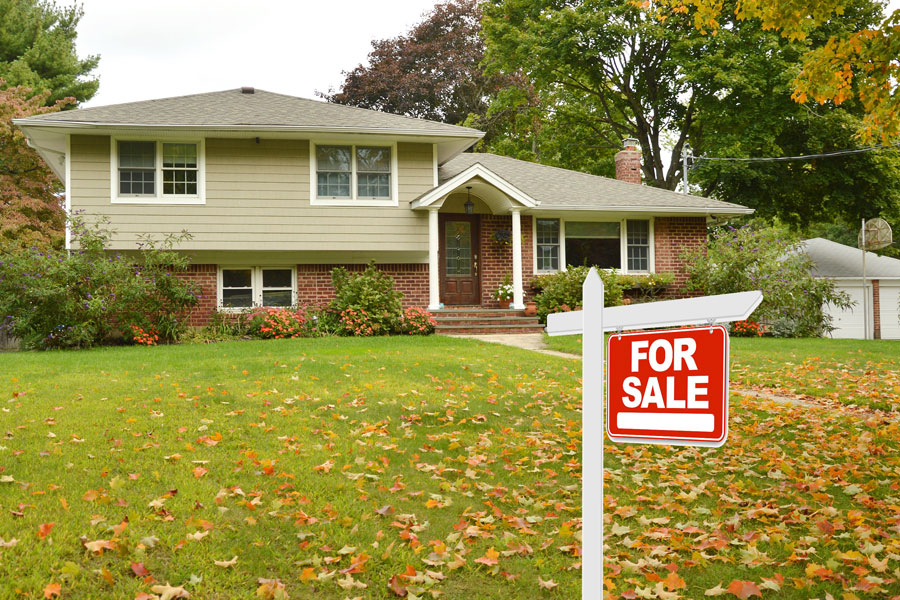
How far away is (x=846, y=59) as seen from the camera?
6.65 m

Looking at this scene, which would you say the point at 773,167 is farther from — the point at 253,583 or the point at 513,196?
the point at 253,583

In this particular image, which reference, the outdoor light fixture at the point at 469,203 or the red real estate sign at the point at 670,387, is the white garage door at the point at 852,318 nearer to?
the outdoor light fixture at the point at 469,203

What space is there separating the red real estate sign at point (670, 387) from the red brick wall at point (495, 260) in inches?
636

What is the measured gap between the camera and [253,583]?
3584mm

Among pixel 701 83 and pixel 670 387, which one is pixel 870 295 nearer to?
pixel 701 83

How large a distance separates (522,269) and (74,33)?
25.3 metres

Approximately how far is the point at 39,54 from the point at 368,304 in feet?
71.6

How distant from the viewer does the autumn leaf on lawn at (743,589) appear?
361 cm

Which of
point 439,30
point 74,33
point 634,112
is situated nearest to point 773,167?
point 634,112

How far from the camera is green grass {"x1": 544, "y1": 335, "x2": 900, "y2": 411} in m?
8.78

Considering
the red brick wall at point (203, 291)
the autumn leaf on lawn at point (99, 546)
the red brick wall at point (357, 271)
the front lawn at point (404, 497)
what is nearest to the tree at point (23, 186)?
the red brick wall at point (203, 291)

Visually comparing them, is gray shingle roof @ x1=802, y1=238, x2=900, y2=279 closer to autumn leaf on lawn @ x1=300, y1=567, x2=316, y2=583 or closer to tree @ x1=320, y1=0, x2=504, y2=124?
tree @ x1=320, y1=0, x2=504, y2=124

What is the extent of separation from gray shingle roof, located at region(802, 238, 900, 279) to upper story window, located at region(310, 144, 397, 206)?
17054 millimetres

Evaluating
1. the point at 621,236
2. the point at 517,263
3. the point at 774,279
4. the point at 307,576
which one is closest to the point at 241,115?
the point at 517,263
